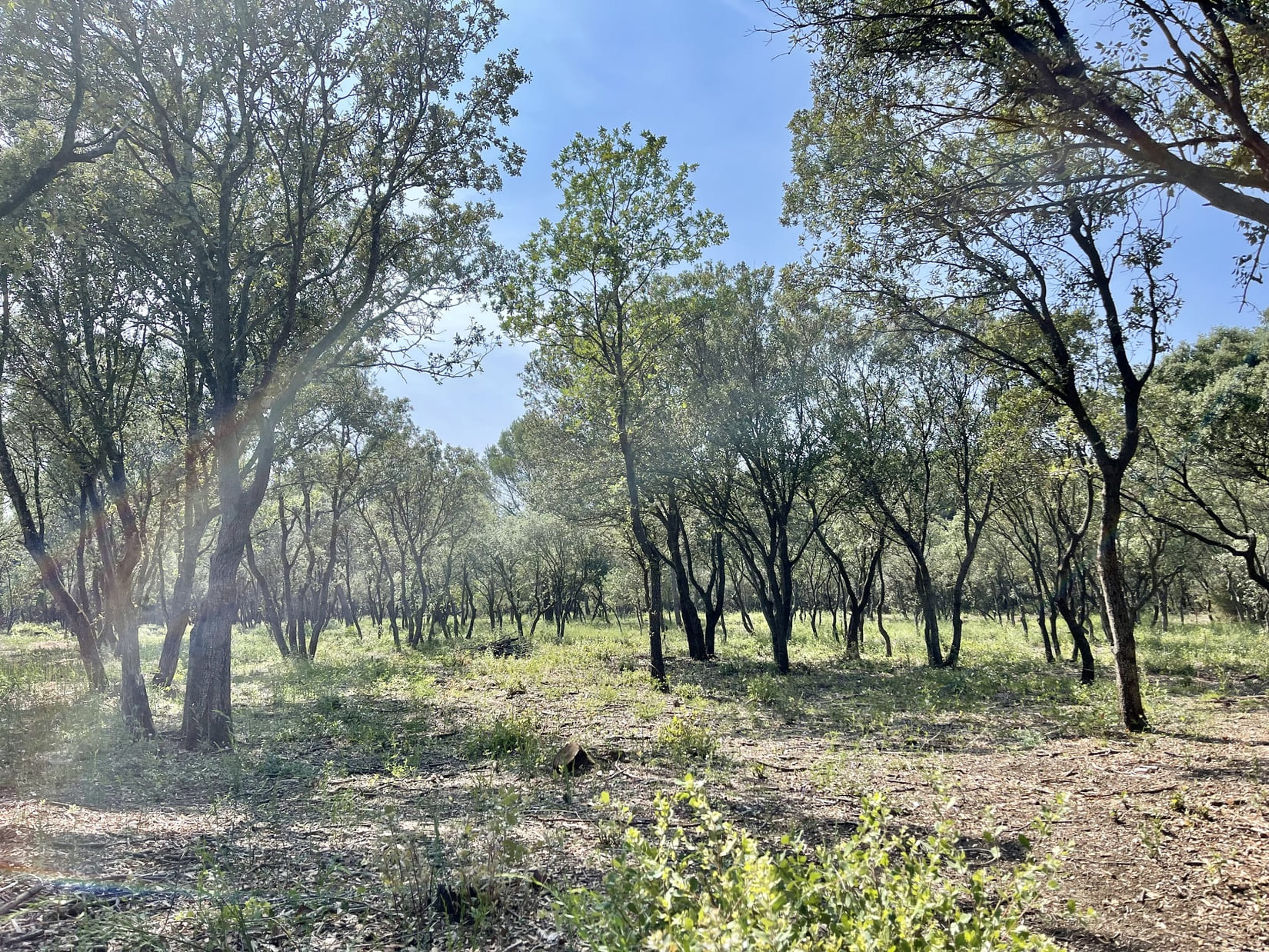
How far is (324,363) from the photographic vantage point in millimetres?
14023

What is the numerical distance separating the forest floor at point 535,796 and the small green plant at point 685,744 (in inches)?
1.8

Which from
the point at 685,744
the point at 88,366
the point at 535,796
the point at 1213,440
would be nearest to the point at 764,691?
the point at 685,744

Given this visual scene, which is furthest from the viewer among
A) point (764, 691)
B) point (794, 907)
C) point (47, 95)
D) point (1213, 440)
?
point (764, 691)

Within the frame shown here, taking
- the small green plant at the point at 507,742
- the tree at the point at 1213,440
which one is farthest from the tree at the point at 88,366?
the tree at the point at 1213,440

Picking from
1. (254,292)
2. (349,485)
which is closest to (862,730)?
(254,292)

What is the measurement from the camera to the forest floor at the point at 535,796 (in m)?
4.64

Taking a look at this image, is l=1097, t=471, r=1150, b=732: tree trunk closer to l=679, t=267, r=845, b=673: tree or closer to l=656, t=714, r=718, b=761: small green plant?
l=656, t=714, r=718, b=761: small green plant

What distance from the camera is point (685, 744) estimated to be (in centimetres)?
1023

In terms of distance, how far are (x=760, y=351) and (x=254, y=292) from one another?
562 inches

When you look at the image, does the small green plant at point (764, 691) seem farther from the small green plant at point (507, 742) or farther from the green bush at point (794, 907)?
the green bush at point (794, 907)

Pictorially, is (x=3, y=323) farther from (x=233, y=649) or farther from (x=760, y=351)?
(x=233, y=649)

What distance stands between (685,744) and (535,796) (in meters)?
3.17

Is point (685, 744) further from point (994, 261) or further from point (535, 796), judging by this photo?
point (994, 261)

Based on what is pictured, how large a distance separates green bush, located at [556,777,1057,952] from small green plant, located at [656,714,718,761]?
6.02 meters
